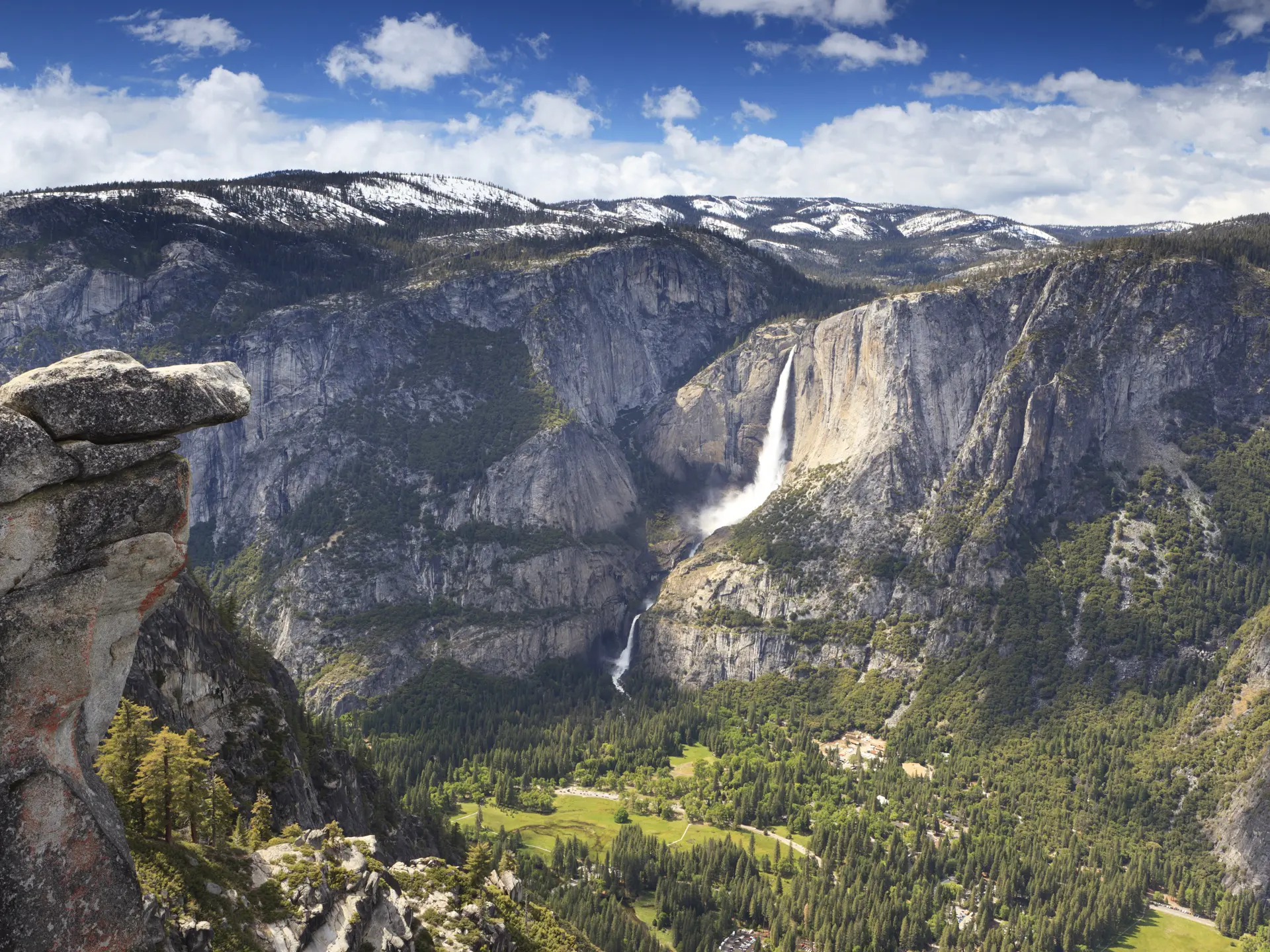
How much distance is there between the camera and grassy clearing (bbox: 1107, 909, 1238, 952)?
133 metres

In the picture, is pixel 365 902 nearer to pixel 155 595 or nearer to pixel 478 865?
pixel 478 865

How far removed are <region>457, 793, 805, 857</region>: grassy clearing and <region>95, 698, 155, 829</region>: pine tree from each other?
334 feet

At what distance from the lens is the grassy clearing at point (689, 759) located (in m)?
179

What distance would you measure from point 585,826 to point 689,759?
35.4 metres

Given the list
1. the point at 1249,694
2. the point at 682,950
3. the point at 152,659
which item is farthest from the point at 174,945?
the point at 1249,694

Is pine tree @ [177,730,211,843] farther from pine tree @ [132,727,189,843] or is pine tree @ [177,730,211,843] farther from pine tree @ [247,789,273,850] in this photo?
pine tree @ [247,789,273,850]

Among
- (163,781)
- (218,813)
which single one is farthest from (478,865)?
(163,781)

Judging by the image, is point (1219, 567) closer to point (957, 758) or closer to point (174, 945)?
point (957, 758)

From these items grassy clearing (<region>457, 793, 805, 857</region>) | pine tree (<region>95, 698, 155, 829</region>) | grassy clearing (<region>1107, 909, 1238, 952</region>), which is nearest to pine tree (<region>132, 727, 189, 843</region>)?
pine tree (<region>95, 698, 155, 829</region>)

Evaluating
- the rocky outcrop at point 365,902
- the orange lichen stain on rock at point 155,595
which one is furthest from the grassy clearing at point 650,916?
the orange lichen stain on rock at point 155,595

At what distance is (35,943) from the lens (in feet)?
→ 91.2

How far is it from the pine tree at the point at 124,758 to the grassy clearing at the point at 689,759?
453 feet

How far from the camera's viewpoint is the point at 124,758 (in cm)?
4853

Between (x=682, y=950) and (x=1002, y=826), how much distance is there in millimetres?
68109
